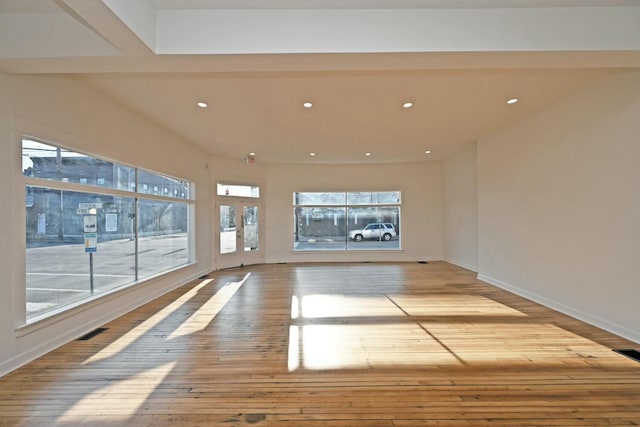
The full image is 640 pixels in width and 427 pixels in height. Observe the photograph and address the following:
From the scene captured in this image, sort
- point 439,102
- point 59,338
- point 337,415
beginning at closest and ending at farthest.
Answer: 1. point 337,415
2. point 59,338
3. point 439,102

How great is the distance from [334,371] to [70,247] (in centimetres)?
345

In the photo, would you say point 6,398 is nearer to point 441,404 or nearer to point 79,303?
point 79,303

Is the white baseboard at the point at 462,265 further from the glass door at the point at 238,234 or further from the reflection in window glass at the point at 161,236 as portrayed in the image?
the reflection in window glass at the point at 161,236

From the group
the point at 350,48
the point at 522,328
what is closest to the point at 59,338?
the point at 350,48

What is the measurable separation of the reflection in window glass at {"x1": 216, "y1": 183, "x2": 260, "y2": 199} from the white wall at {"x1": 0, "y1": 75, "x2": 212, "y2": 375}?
265 centimetres

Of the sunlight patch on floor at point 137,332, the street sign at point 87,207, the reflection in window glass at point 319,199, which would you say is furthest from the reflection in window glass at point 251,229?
the street sign at point 87,207

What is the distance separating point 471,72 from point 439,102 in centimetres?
88

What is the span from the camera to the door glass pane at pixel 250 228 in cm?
800

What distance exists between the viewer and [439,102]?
393 cm

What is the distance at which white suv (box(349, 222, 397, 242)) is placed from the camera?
859 cm

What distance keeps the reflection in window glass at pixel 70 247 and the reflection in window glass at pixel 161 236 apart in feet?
0.92

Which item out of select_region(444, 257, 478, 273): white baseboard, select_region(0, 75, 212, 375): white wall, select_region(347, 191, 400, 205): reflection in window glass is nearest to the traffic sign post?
select_region(0, 75, 212, 375): white wall

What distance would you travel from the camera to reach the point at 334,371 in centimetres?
252

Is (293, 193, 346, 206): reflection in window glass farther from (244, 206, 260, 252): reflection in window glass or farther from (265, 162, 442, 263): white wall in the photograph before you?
(244, 206, 260, 252): reflection in window glass
